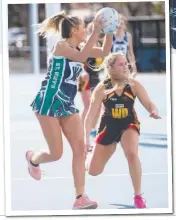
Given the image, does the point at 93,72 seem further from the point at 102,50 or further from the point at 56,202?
the point at 56,202

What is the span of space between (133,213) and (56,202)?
0.61m

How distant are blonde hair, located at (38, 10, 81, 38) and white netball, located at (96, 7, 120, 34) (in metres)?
0.19

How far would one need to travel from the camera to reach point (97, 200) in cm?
775

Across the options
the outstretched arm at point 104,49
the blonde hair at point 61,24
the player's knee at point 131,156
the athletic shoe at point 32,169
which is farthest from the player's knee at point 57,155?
the blonde hair at point 61,24

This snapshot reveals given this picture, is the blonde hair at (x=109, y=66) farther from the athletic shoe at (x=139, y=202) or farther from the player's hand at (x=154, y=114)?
the athletic shoe at (x=139, y=202)

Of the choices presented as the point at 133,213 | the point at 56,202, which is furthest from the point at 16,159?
the point at 133,213

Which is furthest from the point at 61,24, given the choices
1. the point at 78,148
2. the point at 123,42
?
the point at 78,148

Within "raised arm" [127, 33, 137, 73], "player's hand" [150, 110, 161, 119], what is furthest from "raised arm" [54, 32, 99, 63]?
"player's hand" [150, 110, 161, 119]

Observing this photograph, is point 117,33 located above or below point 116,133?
above

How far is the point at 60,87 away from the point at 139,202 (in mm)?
1079

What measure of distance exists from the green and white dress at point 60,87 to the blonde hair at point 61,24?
19 cm

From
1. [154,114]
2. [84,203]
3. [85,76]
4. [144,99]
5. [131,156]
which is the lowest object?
[84,203]

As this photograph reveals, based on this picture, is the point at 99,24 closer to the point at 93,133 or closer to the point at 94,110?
the point at 94,110

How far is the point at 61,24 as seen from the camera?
7562mm
